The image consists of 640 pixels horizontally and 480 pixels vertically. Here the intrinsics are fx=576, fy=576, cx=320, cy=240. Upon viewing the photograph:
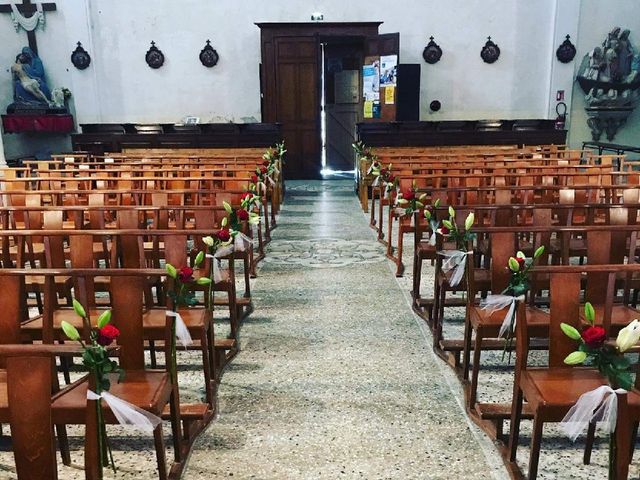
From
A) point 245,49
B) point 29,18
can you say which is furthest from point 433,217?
point 29,18

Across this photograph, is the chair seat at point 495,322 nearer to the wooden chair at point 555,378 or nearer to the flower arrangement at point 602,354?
the wooden chair at point 555,378

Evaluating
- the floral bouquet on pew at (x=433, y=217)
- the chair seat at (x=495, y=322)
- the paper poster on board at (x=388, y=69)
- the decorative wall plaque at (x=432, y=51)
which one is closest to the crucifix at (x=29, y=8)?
the paper poster on board at (x=388, y=69)

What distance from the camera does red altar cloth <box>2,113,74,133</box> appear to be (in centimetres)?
1141

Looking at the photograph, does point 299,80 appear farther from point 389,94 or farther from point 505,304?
point 505,304

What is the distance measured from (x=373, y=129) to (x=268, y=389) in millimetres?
7517

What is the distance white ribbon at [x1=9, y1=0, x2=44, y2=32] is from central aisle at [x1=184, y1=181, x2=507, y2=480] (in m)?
9.93

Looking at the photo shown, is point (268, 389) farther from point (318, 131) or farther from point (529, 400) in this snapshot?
point (318, 131)

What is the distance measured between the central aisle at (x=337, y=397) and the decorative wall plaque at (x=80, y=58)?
8.84m

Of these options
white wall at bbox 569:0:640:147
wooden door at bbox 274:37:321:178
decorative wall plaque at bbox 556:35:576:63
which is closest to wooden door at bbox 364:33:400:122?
wooden door at bbox 274:37:321:178

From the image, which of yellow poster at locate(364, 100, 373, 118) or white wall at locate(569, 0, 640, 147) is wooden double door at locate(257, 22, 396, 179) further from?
white wall at locate(569, 0, 640, 147)

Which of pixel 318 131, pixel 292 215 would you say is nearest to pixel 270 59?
pixel 318 131

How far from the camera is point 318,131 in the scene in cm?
1134

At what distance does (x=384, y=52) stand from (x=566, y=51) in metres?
3.90

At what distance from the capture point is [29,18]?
1177 centimetres
